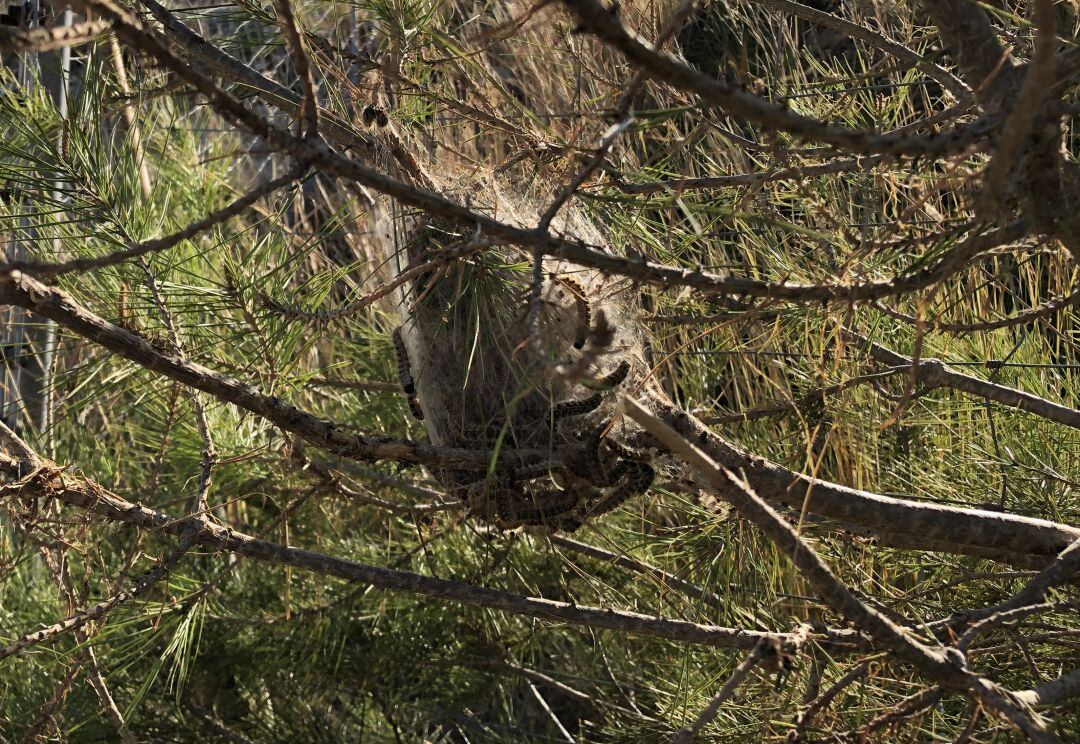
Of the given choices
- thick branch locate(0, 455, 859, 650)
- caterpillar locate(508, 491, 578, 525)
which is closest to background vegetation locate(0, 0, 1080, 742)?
thick branch locate(0, 455, 859, 650)

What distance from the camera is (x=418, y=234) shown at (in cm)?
98

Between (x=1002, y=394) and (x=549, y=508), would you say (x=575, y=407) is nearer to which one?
(x=549, y=508)

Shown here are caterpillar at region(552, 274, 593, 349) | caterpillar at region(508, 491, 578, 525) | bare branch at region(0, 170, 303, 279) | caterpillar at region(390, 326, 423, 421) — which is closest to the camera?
bare branch at region(0, 170, 303, 279)

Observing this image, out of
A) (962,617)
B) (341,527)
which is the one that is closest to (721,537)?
(962,617)

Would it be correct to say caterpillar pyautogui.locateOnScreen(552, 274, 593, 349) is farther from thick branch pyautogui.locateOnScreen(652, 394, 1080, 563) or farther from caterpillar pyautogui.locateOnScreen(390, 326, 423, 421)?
caterpillar pyautogui.locateOnScreen(390, 326, 423, 421)

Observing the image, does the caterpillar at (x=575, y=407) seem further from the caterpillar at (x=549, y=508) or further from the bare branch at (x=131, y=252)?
the bare branch at (x=131, y=252)

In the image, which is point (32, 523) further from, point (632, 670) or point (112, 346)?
point (632, 670)

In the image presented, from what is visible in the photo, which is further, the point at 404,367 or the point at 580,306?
the point at 404,367

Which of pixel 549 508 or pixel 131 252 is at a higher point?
pixel 131 252

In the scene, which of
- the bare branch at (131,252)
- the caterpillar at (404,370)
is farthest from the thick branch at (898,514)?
the bare branch at (131,252)

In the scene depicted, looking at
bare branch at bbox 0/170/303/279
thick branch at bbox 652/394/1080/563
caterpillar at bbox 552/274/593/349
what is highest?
bare branch at bbox 0/170/303/279

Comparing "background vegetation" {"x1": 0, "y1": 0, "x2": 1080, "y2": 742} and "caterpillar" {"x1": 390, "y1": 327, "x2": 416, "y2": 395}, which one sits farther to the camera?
"caterpillar" {"x1": 390, "y1": 327, "x2": 416, "y2": 395}

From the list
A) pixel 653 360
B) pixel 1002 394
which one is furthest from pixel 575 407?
pixel 1002 394

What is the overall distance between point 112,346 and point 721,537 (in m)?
0.81
